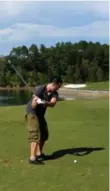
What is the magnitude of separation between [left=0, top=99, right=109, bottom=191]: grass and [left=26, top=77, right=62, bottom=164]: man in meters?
0.33

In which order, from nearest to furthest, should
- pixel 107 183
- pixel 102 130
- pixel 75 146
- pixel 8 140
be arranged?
1. pixel 107 183
2. pixel 75 146
3. pixel 8 140
4. pixel 102 130

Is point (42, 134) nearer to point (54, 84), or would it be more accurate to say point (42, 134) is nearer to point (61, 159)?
point (61, 159)

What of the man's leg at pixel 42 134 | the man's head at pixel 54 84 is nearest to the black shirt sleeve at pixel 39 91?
the man's head at pixel 54 84

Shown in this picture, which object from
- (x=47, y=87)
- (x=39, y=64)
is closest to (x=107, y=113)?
(x=47, y=87)

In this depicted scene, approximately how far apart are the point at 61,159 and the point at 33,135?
2.75 ft

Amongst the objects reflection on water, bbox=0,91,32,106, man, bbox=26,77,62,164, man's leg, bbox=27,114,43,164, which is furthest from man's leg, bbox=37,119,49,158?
reflection on water, bbox=0,91,32,106

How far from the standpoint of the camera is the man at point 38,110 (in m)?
9.38

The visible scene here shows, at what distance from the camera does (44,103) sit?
939 cm

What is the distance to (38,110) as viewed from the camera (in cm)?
969

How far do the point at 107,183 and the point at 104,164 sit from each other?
1379 mm

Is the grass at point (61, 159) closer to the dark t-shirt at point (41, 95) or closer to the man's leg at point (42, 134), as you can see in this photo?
the man's leg at point (42, 134)

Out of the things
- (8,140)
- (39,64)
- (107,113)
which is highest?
(8,140)

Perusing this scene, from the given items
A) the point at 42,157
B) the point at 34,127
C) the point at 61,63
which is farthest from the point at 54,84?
the point at 61,63

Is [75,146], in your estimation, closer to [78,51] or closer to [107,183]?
[107,183]
